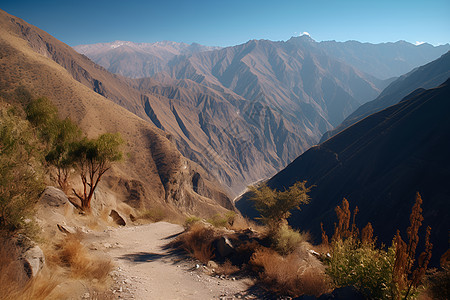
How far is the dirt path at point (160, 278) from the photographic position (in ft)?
Result: 22.1

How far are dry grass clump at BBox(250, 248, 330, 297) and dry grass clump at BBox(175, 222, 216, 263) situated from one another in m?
2.12

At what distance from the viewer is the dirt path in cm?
675

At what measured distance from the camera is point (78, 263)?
6.61 meters

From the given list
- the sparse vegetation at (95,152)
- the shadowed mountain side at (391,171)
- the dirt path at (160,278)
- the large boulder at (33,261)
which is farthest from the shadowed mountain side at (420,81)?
the large boulder at (33,261)

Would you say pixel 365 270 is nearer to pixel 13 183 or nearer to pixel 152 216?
pixel 13 183

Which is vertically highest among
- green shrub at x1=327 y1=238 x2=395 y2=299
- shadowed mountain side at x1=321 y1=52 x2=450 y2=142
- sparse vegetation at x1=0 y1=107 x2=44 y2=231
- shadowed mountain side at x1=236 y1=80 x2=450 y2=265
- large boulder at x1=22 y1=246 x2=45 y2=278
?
shadowed mountain side at x1=321 y1=52 x2=450 y2=142

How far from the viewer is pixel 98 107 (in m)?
59.0

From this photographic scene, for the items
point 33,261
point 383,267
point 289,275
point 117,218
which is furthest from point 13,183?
point 117,218

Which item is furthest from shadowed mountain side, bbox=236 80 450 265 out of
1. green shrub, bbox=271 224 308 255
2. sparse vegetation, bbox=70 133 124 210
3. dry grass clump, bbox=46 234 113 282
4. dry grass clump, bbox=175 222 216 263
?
dry grass clump, bbox=46 234 113 282

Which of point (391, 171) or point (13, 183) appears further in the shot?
point (391, 171)

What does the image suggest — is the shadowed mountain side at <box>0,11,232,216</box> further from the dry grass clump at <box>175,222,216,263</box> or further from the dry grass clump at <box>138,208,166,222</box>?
the dry grass clump at <box>175,222,216,263</box>

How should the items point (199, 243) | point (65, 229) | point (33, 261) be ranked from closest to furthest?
point (33, 261) → point (65, 229) → point (199, 243)

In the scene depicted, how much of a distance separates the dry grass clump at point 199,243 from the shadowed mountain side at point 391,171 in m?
41.4

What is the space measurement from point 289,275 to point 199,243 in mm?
4723
